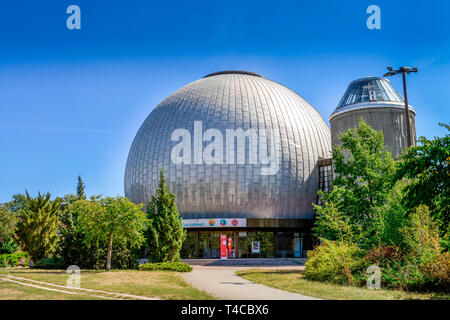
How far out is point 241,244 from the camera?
47219 mm

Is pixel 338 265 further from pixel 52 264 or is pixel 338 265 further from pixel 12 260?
pixel 12 260

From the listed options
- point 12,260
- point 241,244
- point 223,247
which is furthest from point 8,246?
point 241,244

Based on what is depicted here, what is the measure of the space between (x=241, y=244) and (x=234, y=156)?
34.3 feet

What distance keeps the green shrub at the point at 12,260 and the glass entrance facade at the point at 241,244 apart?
56.4 ft

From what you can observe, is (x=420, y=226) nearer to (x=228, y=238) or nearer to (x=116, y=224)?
(x=116, y=224)

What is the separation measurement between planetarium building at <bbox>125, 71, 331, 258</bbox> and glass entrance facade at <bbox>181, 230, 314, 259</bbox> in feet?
0.38

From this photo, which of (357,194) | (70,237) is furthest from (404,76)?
(70,237)

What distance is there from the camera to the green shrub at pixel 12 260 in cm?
3722

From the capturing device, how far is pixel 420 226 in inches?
712

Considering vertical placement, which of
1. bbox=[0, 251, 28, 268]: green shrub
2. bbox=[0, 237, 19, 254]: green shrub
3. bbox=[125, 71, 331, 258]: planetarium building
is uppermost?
bbox=[125, 71, 331, 258]: planetarium building

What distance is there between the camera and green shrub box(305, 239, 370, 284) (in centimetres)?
1998

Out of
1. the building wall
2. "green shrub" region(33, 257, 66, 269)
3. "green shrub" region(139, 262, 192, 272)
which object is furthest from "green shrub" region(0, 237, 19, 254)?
the building wall

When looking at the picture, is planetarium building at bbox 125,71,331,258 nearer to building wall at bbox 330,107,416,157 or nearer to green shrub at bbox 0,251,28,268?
building wall at bbox 330,107,416,157

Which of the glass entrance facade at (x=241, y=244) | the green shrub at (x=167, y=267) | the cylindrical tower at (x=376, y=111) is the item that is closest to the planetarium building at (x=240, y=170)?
the glass entrance facade at (x=241, y=244)
